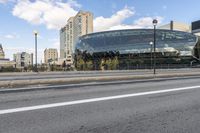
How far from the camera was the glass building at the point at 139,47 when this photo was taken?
361 feet

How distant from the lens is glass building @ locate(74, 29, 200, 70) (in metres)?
110

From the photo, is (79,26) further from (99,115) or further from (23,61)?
(99,115)

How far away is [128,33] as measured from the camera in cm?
12631

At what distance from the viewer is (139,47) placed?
11706 cm

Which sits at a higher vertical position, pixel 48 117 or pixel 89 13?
pixel 89 13

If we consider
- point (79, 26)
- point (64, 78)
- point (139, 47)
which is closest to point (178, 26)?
point (79, 26)

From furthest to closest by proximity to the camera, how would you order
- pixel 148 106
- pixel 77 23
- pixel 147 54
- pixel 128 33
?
pixel 77 23
pixel 128 33
pixel 147 54
pixel 148 106

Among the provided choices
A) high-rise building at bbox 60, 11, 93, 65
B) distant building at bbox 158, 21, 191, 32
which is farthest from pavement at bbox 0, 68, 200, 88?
distant building at bbox 158, 21, 191, 32

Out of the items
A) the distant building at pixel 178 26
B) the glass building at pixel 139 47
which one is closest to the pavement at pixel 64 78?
the glass building at pixel 139 47

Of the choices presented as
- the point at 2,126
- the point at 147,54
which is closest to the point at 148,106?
the point at 2,126

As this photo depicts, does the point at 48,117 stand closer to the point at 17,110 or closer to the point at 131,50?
the point at 17,110

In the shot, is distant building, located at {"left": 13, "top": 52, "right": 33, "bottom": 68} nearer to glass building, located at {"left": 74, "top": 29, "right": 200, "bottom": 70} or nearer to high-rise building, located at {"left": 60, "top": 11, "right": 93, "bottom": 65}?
glass building, located at {"left": 74, "top": 29, "right": 200, "bottom": 70}

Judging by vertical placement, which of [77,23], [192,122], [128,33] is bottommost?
[192,122]

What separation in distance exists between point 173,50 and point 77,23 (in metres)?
89.0
